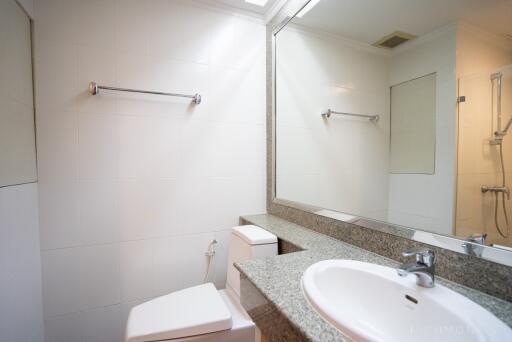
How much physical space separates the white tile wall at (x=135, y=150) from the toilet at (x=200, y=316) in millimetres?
362

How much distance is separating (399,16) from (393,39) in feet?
→ 0.30

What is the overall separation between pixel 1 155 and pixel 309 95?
1535 mm

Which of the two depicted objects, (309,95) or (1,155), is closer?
(1,155)

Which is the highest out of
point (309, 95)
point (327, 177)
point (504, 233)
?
point (309, 95)

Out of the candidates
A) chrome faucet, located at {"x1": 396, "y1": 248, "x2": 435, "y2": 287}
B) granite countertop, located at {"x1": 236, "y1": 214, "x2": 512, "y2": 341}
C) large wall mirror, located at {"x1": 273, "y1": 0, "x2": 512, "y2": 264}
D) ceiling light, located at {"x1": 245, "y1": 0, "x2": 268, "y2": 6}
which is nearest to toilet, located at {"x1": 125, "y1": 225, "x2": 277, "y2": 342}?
granite countertop, located at {"x1": 236, "y1": 214, "x2": 512, "y2": 341}

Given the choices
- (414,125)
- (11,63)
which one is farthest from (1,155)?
(414,125)

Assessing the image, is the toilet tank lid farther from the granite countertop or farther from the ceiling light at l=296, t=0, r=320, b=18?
the ceiling light at l=296, t=0, r=320, b=18

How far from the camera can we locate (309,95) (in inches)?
62.5

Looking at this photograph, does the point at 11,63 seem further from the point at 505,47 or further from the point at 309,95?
the point at 505,47

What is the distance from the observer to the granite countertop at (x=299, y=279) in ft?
1.87

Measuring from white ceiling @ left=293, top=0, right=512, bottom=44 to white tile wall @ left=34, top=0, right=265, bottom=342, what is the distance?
564 mm

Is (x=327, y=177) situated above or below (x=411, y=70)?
below

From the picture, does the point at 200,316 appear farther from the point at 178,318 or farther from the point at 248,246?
the point at 248,246

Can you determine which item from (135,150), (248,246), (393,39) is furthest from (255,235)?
(393,39)
